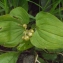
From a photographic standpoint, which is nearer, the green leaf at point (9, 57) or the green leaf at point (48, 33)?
Result: the green leaf at point (48, 33)

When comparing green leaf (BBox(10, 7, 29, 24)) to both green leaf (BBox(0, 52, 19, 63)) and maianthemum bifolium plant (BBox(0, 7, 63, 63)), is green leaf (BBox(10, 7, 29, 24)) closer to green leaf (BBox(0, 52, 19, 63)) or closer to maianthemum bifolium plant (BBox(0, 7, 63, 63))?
maianthemum bifolium plant (BBox(0, 7, 63, 63))

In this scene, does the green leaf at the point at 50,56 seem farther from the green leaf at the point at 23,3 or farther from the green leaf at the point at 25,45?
the green leaf at the point at 23,3

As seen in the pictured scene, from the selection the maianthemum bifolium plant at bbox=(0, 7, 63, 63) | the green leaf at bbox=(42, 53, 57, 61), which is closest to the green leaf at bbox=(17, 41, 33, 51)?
the maianthemum bifolium plant at bbox=(0, 7, 63, 63)

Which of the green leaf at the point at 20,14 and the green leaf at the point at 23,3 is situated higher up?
the green leaf at the point at 23,3

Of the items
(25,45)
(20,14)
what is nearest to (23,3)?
(20,14)

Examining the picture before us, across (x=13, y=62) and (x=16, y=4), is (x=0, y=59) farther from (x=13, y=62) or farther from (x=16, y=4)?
(x=16, y=4)

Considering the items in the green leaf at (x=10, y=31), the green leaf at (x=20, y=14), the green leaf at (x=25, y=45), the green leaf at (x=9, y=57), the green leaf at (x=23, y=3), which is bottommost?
the green leaf at (x=9, y=57)

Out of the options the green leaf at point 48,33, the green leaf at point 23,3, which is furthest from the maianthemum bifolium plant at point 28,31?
the green leaf at point 23,3
